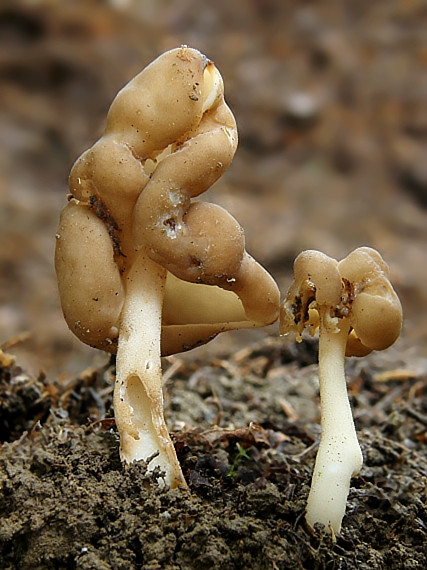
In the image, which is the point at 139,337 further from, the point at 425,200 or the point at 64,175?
the point at 425,200

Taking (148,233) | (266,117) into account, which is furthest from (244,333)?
(148,233)

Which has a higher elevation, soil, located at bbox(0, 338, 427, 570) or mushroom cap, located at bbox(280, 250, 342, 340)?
mushroom cap, located at bbox(280, 250, 342, 340)

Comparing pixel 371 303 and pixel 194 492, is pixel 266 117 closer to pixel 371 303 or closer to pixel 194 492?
pixel 371 303

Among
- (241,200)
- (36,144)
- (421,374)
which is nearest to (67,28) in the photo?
(36,144)

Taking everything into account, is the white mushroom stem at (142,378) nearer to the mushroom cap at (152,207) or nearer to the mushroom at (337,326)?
the mushroom cap at (152,207)

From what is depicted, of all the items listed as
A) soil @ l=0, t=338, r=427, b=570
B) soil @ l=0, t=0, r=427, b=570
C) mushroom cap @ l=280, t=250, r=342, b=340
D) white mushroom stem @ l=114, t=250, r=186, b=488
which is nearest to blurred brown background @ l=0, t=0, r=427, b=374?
soil @ l=0, t=0, r=427, b=570

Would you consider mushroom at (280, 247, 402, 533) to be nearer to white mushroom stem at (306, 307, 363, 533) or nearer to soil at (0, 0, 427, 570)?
white mushroom stem at (306, 307, 363, 533)

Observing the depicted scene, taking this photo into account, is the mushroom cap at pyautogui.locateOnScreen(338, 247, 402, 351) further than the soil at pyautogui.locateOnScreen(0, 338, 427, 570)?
Yes
